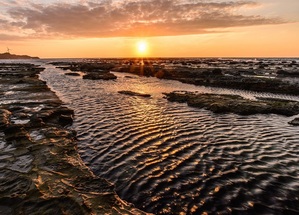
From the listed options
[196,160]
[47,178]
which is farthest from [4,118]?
[196,160]

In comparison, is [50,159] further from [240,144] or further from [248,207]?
[240,144]

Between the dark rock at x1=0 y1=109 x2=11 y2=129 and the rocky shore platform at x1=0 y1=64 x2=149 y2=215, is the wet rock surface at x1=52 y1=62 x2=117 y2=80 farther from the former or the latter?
the rocky shore platform at x1=0 y1=64 x2=149 y2=215

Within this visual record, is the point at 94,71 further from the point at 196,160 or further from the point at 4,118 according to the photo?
the point at 196,160

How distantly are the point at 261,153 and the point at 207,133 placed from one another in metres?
4.82

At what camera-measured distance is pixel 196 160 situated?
14.3 meters

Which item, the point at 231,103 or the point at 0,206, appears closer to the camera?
the point at 0,206

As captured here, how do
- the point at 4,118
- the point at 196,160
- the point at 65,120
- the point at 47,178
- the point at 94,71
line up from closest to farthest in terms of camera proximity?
1. the point at 47,178
2. the point at 196,160
3. the point at 4,118
4. the point at 65,120
5. the point at 94,71

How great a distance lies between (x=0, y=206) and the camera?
8.99 meters

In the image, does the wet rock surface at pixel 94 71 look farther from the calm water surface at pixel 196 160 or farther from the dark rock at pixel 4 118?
the calm water surface at pixel 196 160

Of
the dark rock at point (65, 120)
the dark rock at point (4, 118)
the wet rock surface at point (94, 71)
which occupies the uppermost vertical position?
the dark rock at point (4, 118)

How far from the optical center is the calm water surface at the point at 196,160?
10398mm

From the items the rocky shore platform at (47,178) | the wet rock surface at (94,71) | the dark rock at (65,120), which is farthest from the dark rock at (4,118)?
the wet rock surface at (94,71)

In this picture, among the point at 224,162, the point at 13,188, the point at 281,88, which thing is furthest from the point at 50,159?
the point at 281,88

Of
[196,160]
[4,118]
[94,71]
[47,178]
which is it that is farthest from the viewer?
[94,71]
